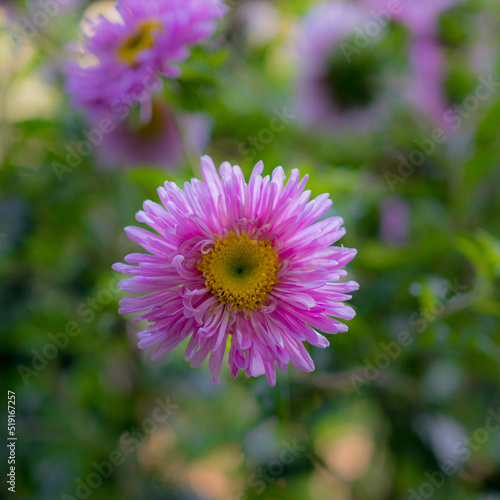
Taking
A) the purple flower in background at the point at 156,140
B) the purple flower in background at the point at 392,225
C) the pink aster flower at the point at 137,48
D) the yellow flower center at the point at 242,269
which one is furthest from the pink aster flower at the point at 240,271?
the purple flower in background at the point at 392,225

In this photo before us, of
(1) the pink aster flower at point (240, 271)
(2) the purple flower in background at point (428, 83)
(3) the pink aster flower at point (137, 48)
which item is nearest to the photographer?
(1) the pink aster flower at point (240, 271)

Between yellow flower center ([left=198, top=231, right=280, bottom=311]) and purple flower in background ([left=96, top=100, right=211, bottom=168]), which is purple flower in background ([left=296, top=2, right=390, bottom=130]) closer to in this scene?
purple flower in background ([left=96, top=100, right=211, bottom=168])

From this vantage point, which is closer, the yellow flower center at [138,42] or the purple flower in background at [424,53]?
the yellow flower center at [138,42]

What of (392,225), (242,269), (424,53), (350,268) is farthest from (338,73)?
(242,269)

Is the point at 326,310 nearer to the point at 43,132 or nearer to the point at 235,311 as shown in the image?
the point at 235,311

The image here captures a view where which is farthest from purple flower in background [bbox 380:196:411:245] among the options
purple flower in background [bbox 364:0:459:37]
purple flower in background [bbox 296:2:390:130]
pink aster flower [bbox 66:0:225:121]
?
pink aster flower [bbox 66:0:225:121]

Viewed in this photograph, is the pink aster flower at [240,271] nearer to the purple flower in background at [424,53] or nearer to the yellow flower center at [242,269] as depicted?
the yellow flower center at [242,269]

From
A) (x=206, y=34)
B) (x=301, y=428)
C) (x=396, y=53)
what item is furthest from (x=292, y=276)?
(x=396, y=53)
